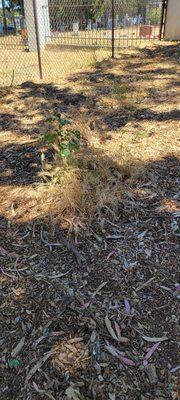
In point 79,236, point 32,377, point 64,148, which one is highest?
point 64,148

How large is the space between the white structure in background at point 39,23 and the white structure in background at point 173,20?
157 inches

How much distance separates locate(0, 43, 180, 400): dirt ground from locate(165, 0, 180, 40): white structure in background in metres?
7.10

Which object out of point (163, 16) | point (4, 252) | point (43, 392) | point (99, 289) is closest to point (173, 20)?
point (163, 16)

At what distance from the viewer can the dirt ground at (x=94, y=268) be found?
5.10 feet

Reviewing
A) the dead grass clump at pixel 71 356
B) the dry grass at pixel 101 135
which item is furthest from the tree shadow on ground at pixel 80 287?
the dry grass at pixel 101 135

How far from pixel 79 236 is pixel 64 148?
0.80m

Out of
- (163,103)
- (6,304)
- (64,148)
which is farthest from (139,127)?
(6,304)

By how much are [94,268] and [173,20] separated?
9556 millimetres

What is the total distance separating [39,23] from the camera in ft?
38.0

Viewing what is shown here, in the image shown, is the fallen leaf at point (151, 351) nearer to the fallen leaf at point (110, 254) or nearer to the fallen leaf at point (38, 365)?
the fallen leaf at point (38, 365)

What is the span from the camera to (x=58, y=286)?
1.96 meters

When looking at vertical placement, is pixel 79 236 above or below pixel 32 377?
above

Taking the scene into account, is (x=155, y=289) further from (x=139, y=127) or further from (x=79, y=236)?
(x=139, y=127)

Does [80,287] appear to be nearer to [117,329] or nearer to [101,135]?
[117,329]
